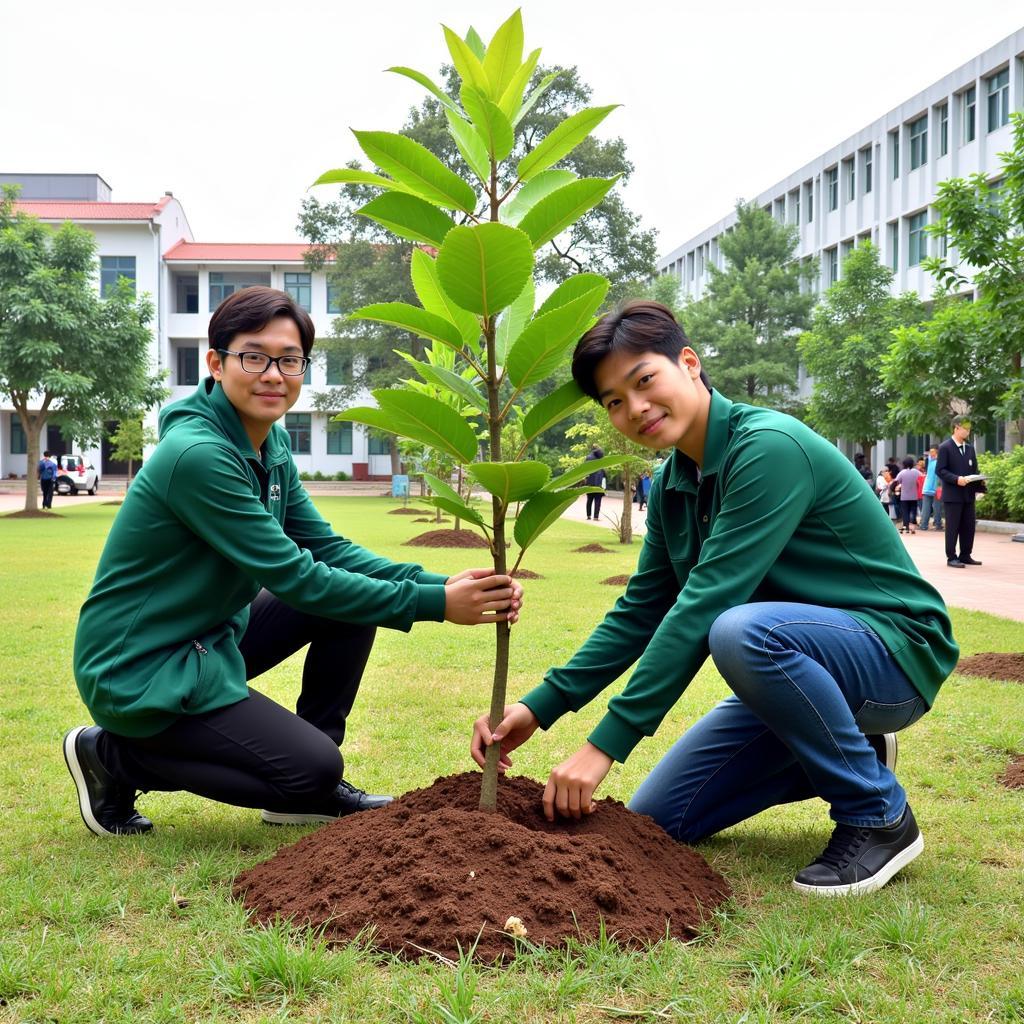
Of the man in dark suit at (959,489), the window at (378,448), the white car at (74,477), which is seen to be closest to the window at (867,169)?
the window at (378,448)

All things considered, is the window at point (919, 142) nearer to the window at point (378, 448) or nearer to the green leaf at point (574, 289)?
the window at point (378, 448)

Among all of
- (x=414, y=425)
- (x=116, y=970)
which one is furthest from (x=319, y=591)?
(x=116, y=970)

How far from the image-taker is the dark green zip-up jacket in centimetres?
277

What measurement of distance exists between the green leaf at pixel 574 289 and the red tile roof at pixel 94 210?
4525 cm

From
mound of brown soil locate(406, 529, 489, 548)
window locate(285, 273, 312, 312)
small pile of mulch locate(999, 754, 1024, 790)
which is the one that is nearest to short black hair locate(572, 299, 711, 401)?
small pile of mulch locate(999, 754, 1024, 790)

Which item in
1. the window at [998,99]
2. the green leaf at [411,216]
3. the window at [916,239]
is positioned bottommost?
the green leaf at [411,216]

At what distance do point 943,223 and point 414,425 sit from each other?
6870 mm

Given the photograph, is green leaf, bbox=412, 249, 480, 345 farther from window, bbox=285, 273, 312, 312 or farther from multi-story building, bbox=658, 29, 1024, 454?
window, bbox=285, 273, 312, 312

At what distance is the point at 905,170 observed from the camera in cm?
3531

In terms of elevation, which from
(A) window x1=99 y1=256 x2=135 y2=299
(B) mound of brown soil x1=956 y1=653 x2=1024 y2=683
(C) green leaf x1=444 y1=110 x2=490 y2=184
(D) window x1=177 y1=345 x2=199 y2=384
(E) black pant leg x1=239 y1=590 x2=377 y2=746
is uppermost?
(A) window x1=99 y1=256 x2=135 y2=299

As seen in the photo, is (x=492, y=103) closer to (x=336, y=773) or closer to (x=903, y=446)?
(x=336, y=773)

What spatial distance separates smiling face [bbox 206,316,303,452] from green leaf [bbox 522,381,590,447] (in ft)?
2.39

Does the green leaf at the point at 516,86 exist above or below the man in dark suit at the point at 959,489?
above

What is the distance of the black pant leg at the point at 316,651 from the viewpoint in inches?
→ 146
